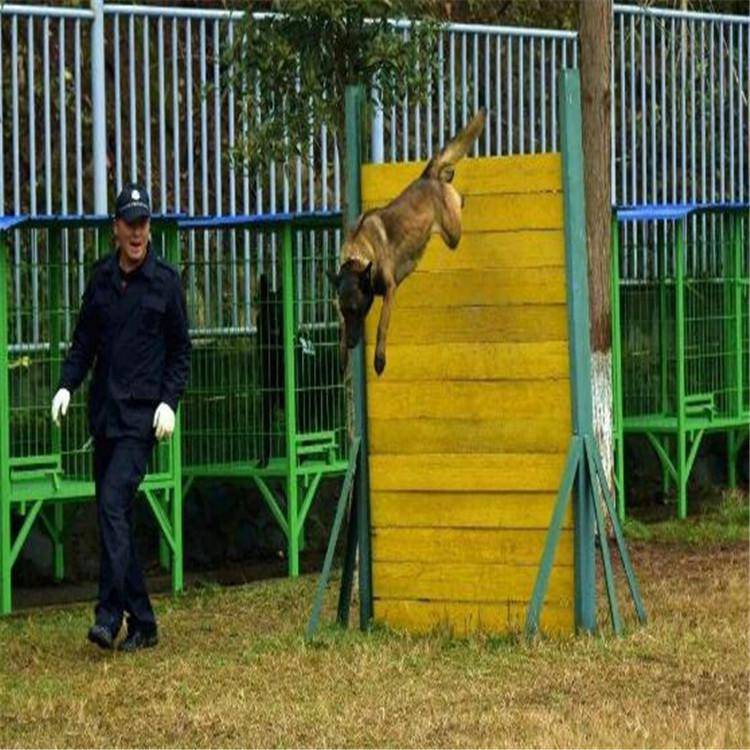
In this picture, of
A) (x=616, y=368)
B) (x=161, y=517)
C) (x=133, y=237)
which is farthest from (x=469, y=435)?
(x=616, y=368)

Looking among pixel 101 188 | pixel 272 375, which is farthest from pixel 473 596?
pixel 101 188

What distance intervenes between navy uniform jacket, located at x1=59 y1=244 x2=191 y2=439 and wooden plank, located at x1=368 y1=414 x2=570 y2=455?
3.14 ft

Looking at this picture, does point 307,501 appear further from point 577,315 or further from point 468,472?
point 577,315

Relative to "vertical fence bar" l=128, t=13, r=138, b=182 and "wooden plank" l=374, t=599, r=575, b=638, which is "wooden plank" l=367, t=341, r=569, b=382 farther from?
"vertical fence bar" l=128, t=13, r=138, b=182

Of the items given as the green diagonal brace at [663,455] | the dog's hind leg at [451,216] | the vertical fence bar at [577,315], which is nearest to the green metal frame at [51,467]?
the dog's hind leg at [451,216]

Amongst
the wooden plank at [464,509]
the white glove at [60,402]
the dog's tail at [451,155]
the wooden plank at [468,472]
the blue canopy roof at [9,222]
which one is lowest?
the wooden plank at [464,509]

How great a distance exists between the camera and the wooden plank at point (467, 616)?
1115cm

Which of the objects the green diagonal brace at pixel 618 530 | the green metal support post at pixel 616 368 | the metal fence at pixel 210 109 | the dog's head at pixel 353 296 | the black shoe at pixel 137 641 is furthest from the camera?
the green metal support post at pixel 616 368

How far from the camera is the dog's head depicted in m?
10.9

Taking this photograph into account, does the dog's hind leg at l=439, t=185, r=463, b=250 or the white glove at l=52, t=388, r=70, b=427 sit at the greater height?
the dog's hind leg at l=439, t=185, r=463, b=250

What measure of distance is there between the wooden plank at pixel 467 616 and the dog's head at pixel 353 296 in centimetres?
125

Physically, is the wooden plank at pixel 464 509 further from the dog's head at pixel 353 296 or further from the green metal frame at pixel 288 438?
the green metal frame at pixel 288 438

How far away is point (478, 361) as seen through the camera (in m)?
11.2

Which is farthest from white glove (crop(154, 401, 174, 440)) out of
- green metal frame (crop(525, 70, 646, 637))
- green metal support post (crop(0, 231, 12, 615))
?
green metal support post (crop(0, 231, 12, 615))
